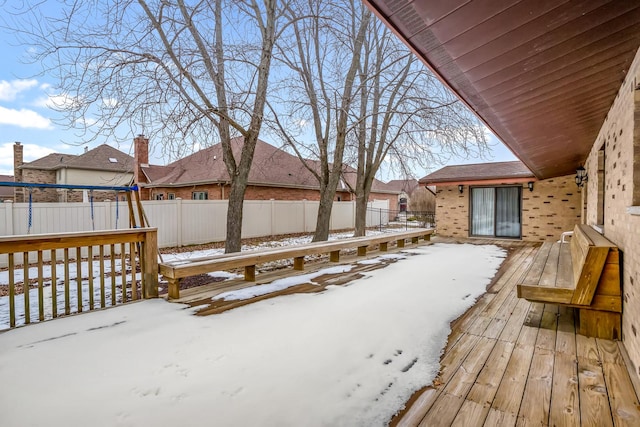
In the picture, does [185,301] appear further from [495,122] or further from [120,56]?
[120,56]

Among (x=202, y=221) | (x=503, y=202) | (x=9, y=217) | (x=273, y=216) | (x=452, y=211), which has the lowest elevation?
(x=202, y=221)

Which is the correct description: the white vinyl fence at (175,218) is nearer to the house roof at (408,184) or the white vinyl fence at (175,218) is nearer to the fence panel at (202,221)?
the fence panel at (202,221)

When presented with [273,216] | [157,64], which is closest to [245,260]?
[157,64]

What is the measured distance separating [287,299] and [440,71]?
2.91 meters

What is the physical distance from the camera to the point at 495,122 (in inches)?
139

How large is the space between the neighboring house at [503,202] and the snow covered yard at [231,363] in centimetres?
726

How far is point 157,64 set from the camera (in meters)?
5.82

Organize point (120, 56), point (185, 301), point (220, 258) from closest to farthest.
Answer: point (185, 301), point (220, 258), point (120, 56)

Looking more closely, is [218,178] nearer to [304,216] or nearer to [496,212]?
[304,216]

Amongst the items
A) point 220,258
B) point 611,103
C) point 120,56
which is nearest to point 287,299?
point 220,258

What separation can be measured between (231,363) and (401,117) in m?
7.74

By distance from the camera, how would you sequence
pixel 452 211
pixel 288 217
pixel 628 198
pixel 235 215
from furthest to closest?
pixel 288 217, pixel 452 211, pixel 235 215, pixel 628 198

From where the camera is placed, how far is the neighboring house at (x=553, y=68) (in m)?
1.67

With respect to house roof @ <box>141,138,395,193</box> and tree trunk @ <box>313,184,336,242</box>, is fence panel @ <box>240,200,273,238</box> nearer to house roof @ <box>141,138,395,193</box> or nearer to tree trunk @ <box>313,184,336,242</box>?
house roof @ <box>141,138,395,193</box>
